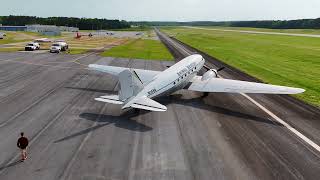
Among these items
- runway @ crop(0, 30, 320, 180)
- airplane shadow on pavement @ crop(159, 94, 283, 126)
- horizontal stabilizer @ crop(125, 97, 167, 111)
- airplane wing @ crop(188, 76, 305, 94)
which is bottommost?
runway @ crop(0, 30, 320, 180)

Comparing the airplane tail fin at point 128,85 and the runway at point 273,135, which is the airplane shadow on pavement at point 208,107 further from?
the airplane tail fin at point 128,85

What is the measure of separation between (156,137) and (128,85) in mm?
5462

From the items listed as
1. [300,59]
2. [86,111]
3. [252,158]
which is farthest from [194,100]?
[300,59]

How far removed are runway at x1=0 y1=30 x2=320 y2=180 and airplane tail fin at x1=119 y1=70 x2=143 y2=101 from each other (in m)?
2.25

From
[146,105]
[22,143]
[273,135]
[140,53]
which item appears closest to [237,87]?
[273,135]

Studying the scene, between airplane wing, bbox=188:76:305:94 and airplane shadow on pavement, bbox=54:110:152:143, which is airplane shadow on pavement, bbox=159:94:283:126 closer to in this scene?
airplane wing, bbox=188:76:305:94

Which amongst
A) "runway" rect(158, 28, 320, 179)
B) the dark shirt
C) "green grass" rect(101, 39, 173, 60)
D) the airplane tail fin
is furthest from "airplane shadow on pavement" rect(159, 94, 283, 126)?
"green grass" rect(101, 39, 173, 60)

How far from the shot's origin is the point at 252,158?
19.8m

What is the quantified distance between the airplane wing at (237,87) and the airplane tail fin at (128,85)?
952cm

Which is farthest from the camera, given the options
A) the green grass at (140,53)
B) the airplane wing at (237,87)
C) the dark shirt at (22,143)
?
the green grass at (140,53)

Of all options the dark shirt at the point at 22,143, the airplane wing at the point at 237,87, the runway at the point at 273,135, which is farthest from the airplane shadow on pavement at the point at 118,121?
the airplane wing at the point at 237,87

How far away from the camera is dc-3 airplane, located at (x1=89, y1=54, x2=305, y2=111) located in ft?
84.0

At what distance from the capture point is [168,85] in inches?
1211

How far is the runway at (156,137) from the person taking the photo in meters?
17.9
